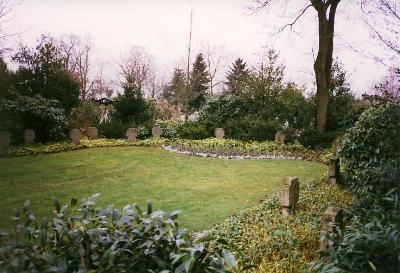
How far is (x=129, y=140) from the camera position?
15.9 ft

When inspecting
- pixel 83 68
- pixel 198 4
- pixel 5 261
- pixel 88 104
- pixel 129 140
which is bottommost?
pixel 5 261

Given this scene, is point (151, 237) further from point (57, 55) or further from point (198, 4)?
point (198, 4)

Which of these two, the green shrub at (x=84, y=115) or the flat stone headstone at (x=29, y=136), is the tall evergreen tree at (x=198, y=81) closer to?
the green shrub at (x=84, y=115)

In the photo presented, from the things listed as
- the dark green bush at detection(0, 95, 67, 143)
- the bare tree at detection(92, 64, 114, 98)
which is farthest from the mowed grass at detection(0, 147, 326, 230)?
the bare tree at detection(92, 64, 114, 98)

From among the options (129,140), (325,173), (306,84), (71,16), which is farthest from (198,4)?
(325,173)

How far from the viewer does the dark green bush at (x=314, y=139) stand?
21.3 feet

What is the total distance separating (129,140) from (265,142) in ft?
10.8

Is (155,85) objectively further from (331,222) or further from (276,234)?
(331,222)

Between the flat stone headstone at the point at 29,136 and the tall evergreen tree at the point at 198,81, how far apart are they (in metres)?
2.06

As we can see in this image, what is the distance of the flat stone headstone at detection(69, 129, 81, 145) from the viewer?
3.52 m

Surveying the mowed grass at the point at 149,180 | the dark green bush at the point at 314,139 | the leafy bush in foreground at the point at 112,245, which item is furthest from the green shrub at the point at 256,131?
the leafy bush in foreground at the point at 112,245

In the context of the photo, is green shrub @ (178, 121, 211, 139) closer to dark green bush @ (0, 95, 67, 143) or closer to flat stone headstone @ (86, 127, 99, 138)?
flat stone headstone @ (86, 127, 99, 138)

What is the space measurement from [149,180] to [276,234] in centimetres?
147

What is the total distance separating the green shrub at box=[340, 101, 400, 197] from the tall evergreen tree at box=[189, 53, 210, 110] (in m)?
2.33
